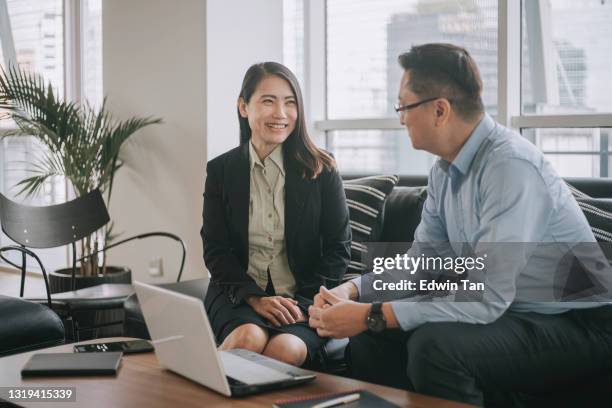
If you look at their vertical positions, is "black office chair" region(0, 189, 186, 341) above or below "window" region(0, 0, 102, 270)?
below

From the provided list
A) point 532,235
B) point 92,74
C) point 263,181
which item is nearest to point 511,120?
point 263,181

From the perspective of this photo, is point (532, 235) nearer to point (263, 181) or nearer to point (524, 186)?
point (524, 186)

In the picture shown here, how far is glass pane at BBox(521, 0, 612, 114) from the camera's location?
10.8 feet

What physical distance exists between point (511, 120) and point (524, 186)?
5.73 feet

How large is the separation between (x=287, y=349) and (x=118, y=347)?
49 centimetres

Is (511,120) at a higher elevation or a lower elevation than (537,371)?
higher

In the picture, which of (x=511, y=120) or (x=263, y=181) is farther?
(x=511, y=120)

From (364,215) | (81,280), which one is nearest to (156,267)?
(81,280)

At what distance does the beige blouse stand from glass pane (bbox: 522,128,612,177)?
1385mm

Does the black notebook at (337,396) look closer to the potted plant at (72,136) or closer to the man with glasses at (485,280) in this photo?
the man with glasses at (485,280)

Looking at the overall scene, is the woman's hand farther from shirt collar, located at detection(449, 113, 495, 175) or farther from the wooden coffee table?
shirt collar, located at detection(449, 113, 495, 175)

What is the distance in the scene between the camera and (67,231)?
3732mm

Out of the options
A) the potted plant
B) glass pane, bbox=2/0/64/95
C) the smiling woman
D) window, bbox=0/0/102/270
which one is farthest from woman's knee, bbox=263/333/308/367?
glass pane, bbox=2/0/64/95

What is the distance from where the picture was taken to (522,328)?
1.91 m
